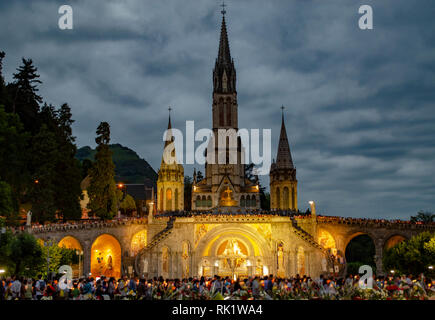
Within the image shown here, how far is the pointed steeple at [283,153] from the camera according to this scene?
74562mm

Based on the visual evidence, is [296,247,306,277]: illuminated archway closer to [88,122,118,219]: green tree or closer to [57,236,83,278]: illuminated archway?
[88,122,118,219]: green tree

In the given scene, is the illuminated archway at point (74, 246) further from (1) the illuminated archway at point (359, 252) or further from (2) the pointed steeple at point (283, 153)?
(1) the illuminated archway at point (359, 252)

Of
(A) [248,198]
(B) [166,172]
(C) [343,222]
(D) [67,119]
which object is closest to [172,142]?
(B) [166,172]

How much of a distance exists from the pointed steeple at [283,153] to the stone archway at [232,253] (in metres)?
25.9

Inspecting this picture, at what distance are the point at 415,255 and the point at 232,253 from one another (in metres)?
20.3

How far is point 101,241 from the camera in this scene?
54281 millimetres

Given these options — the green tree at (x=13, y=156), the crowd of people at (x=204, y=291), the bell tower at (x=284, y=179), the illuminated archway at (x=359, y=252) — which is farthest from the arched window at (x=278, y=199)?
the crowd of people at (x=204, y=291)

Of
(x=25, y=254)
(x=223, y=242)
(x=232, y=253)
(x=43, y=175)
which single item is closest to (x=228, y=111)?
(x=223, y=242)

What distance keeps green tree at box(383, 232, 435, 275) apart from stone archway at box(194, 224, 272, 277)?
635 inches

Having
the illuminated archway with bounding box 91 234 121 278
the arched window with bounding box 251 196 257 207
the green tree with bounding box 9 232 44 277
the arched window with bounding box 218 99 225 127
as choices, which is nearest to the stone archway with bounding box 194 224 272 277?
the illuminated archway with bounding box 91 234 121 278

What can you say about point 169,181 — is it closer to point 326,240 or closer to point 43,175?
point 43,175
